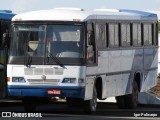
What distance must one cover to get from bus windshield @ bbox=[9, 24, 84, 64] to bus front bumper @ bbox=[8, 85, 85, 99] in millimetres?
676

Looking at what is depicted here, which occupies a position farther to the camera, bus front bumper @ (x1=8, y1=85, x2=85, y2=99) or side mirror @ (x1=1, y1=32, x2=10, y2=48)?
side mirror @ (x1=1, y1=32, x2=10, y2=48)

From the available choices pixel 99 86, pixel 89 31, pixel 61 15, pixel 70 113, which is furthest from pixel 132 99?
pixel 61 15

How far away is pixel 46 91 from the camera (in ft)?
81.7

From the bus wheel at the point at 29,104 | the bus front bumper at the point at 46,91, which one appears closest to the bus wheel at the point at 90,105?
the bus front bumper at the point at 46,91

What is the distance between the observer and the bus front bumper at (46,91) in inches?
974

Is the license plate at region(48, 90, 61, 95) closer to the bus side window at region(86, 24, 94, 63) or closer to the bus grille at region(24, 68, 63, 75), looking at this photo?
the bus grille at region(24, 68, 63, 75)

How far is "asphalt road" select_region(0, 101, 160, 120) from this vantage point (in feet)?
78.9

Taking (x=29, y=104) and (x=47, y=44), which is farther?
(x=29, y=104)

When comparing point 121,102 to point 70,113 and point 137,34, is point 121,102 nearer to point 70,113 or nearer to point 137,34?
point 137,34

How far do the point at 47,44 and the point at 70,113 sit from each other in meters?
2.38

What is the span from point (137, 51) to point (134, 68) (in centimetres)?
62

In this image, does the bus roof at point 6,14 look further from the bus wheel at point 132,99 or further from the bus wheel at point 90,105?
the bus wheel at point 132,99

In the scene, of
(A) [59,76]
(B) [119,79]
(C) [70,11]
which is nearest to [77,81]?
(A) [59,76]

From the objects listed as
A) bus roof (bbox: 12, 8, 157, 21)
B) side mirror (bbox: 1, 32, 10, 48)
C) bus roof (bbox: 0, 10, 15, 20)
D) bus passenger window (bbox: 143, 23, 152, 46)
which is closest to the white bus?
bus roof (bbox: 12, 8, 157, 21)
